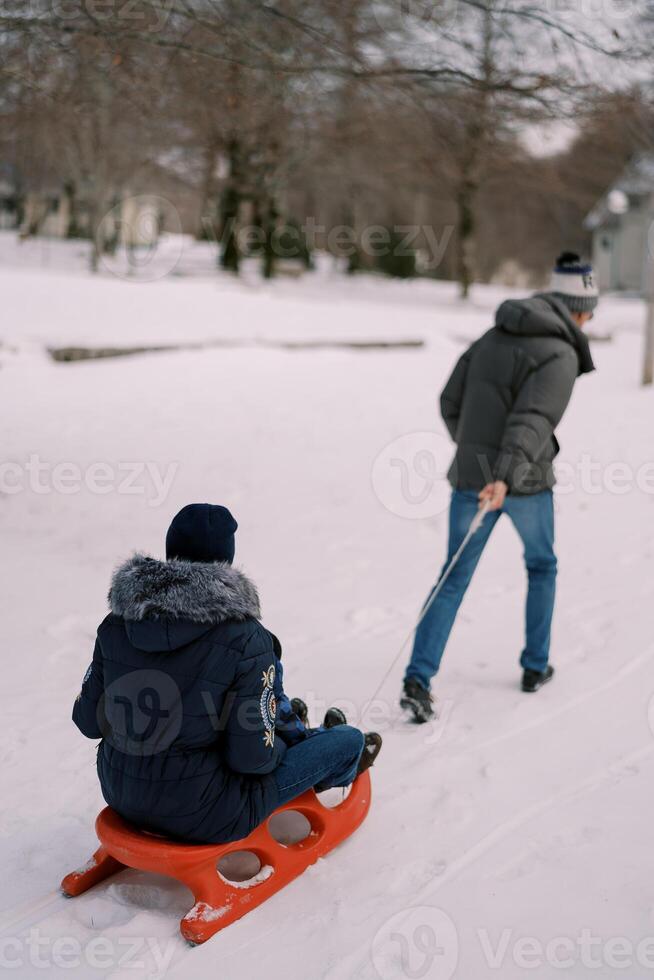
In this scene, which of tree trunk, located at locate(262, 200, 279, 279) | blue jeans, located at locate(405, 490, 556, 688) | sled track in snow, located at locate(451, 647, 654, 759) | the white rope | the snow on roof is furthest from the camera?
the snow on roof

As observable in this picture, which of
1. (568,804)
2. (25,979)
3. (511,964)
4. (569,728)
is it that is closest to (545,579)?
(569,728)

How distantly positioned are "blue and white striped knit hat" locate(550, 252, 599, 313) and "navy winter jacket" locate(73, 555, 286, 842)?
2467 millimetres

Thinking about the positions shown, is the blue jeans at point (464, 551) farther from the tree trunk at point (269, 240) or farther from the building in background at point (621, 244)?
the building in background at point (621, 244)

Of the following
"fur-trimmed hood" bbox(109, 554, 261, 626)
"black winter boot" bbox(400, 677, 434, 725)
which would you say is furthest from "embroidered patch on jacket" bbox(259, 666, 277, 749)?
"black winter boot" bbox(400, 677, 434, 725)

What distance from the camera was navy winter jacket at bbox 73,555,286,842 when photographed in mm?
2949

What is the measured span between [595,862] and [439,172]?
1154 inches

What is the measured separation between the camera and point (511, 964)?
290 cm

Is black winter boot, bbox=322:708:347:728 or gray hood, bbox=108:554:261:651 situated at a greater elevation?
gray hood, bbox=108:554:261:651

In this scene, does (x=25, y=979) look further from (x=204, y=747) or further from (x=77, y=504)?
(x=77, y=504)

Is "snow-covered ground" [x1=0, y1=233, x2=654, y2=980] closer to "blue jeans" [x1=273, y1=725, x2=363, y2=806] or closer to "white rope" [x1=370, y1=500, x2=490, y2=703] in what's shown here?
"blue jeans" [x1=273, y1=725, x2=363, y2=806]

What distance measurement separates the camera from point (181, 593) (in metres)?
2.93

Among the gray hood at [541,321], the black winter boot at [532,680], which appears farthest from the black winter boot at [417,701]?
the gray hood at [541,321]

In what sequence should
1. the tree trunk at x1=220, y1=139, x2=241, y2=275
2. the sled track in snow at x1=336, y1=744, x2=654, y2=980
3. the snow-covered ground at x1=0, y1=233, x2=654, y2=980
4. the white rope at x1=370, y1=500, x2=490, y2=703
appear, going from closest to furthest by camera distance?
the sled track in snow at x1=336, y1=744, x2=654, y2=980 → the snow-covered ground at x1=0, y1=233, x2=654, y2=980 → the white rope at x1=370, y1=500, x2=490, y2=703 → the tree trunk at x1=220, y1=139, x2=241, y2=275

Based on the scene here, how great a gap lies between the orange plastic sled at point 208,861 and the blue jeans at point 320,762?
87 mm
